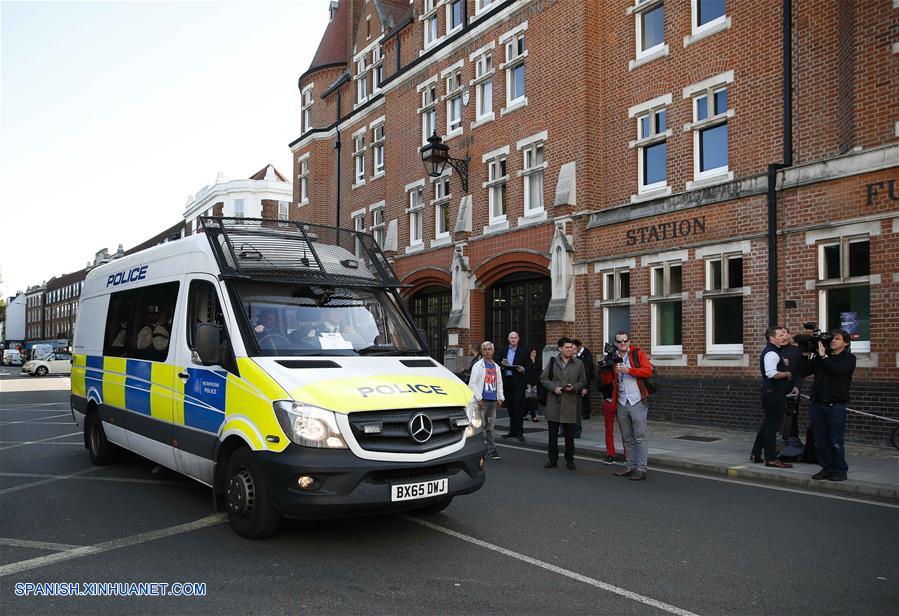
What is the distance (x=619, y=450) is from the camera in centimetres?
1137

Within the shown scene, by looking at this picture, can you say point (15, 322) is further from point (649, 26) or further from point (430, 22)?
point (649, 26)

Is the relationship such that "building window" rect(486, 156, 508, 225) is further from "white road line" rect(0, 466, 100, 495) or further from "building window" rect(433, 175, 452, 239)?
"white road line" rect(0, 466, 100, 495)

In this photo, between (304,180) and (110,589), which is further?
(304,180)

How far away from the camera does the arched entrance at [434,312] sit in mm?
23453

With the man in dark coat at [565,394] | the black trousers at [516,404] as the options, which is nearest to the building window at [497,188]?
the black trousers at [516,404]

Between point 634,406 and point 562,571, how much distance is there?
14.0ft

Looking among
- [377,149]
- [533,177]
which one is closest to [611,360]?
[533,177]

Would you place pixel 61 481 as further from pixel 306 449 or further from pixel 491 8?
pixel 491 8

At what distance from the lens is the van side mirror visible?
5887mm

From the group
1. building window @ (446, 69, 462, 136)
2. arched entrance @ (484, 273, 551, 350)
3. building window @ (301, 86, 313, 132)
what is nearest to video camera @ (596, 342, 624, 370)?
arched entrance @ (484, 273, 551, 350)

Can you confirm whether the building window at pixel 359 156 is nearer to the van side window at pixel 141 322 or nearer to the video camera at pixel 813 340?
the van side window at pixel 141 322

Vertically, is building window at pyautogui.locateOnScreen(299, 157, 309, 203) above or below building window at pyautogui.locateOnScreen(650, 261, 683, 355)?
above

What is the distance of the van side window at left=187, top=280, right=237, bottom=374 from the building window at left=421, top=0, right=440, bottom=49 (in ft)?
62.2

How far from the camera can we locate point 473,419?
20.0 feet
